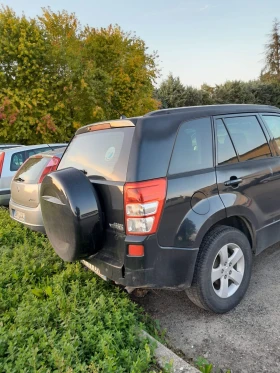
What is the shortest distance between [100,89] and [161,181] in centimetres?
1587

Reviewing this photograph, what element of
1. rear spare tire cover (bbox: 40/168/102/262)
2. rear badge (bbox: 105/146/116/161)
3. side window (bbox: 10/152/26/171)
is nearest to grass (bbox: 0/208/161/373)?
rear spare tire cover (bbox: 40/168/102/262)

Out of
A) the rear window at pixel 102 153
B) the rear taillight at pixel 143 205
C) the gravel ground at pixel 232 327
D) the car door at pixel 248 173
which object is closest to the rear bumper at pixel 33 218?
Answer: the rear window at pixel 102 153

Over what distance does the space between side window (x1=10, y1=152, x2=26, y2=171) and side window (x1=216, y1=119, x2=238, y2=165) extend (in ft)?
15.2

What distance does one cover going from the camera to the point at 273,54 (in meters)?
36.5

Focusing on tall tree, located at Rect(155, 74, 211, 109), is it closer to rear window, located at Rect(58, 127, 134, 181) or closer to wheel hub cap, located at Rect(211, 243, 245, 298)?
rear window, located at Rect(58, 127, 134, 181)

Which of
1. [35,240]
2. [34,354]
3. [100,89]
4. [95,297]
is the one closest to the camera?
[34,354]

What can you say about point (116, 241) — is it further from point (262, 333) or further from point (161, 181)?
point (262, 333)

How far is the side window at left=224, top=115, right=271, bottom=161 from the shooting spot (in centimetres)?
282

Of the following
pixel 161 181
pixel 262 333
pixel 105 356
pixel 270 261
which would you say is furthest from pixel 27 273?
pixel 270 261

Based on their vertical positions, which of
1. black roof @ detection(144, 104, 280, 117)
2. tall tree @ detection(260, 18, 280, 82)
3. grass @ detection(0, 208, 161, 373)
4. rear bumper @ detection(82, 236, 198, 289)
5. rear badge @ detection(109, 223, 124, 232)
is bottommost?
grass @ detection(0, 208, 161, 373)

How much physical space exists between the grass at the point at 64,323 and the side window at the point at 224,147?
1.56 m

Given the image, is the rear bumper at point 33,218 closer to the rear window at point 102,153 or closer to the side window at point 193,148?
the rear window at point 102,153

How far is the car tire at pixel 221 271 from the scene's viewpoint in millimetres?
2377

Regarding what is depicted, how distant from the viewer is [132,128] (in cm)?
227
